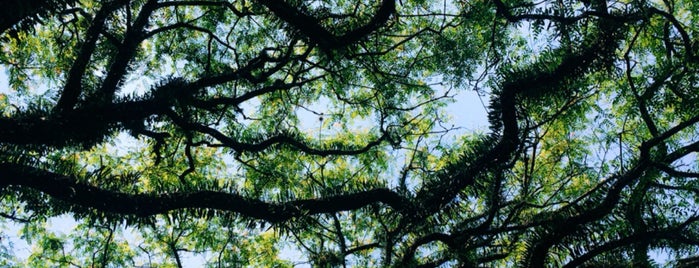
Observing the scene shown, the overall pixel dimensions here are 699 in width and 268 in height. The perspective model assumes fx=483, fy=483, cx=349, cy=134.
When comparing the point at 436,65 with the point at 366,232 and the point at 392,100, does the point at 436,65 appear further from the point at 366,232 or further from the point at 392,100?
the point at 366,232

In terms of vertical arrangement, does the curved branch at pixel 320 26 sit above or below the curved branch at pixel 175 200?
above

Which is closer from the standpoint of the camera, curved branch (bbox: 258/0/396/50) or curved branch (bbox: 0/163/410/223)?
curved branch (bbox: 0/163/410/223)

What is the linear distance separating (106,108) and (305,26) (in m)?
1.92

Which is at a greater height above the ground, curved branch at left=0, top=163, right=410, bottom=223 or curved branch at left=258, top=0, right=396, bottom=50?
curved branch at left=258, top=0, right=396, bottom=50

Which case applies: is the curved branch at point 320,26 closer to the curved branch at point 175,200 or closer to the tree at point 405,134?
the tree at point 405,134

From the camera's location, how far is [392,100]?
8.27 m

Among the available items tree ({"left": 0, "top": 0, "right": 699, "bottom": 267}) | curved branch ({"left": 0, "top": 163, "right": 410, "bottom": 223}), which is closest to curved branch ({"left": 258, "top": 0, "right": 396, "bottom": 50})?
tree ({"left": 0, "top": 0, "right": 699, "bottom": 267})

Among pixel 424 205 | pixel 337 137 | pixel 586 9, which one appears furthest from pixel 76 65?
pixel 337 137

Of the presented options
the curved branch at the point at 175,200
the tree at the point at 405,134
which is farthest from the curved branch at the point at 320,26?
the curved branch at the point at 175,200

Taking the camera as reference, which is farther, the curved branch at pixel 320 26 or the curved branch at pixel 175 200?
the curved branch at pixel 320 26

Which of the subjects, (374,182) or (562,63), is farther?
(374,182)

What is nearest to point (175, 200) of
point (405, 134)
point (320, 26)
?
point (320, 26)

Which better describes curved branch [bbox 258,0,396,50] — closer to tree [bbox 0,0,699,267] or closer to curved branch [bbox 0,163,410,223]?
tree [bbox 0,0,699,267]

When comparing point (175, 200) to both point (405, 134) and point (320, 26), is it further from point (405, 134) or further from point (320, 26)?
point (405, 134)
